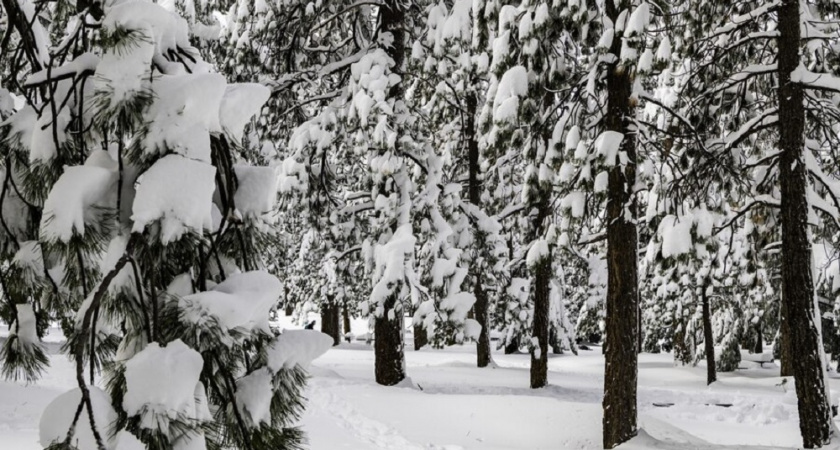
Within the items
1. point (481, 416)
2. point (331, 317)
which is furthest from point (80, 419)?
point (331, 317)

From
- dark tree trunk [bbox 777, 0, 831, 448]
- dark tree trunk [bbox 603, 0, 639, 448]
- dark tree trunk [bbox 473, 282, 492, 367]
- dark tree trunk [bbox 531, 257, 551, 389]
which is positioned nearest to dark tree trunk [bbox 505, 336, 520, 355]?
dark tree trunk [bbox 473, 282, 492, 367]

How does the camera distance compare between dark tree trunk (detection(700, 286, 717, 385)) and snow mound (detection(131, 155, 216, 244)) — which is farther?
dark tree trunk (detection(700, 286, 717, 385))

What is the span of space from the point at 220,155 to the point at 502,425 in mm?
8213

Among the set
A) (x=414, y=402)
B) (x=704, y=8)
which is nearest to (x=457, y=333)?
(x=414, y=402)

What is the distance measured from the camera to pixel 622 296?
8164 millimetres

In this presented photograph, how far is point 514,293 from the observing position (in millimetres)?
18578

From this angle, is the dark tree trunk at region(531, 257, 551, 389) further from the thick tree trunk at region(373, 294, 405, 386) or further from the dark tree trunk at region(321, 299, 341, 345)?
the dark tree trunk at region(321, 299, 341, 345)

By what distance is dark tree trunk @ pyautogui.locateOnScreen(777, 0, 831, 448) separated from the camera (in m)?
7.86

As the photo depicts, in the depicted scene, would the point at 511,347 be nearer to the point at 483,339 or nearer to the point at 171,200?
the point at 483,339

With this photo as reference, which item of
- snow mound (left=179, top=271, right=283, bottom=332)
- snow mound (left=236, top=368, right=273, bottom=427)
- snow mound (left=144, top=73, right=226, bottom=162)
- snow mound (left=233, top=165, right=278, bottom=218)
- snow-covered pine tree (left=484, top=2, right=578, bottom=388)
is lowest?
snow mound (left=236, top=368, right=273, bottom=427)

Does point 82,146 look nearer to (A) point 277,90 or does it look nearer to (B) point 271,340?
(B) point 271,340

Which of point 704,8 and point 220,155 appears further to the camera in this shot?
point 704,8

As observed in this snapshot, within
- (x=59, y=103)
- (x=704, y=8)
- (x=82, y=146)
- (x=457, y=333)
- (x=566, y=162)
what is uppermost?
(x=704, y=8)

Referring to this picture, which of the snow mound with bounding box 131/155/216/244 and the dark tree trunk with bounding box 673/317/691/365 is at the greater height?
the snow mound with bounding box 131/155/216/244
